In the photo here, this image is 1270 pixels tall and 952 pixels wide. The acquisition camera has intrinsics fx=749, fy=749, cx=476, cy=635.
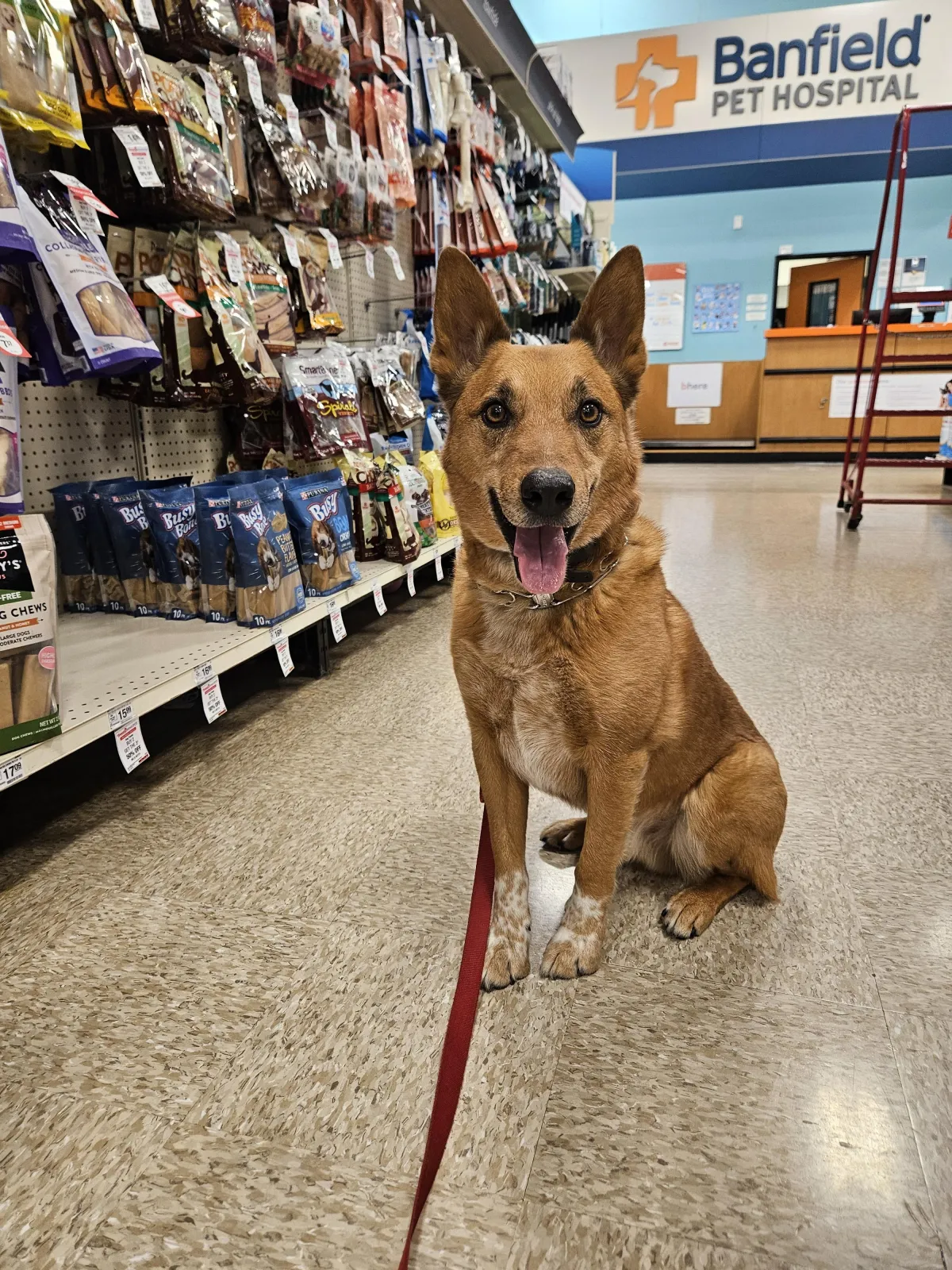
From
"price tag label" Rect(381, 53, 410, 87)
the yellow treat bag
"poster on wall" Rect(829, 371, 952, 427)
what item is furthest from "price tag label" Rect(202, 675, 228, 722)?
"poster on wall" Rect(829, 371, 952, 427)

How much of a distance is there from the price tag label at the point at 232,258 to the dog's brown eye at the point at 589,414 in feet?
5.32

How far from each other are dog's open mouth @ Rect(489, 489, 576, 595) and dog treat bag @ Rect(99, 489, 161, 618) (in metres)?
1.51

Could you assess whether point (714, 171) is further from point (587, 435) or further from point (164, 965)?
point (164, 965)

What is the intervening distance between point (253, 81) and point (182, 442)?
3.95 ft

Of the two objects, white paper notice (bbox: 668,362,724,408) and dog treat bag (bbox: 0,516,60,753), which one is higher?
white paper notice (bbox: 668,362,724,408)

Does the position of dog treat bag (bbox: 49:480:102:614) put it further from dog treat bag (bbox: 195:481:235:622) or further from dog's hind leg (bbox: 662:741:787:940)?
dog's hind leg (bbox: 662:741:787:940)

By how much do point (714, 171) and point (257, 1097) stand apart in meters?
13.1

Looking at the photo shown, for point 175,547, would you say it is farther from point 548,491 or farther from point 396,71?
point 396,71

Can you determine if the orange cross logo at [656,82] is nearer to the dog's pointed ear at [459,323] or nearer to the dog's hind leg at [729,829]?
the dog's pointed ear at [459,323]

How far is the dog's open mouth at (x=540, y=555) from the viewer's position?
120cm

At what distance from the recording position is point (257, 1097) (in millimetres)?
1080

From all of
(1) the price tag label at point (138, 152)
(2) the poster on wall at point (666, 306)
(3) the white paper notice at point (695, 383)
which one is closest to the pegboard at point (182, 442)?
(1) the price tag label at point (138, 152)

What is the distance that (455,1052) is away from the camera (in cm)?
99

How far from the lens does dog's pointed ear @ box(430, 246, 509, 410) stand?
1260mm
